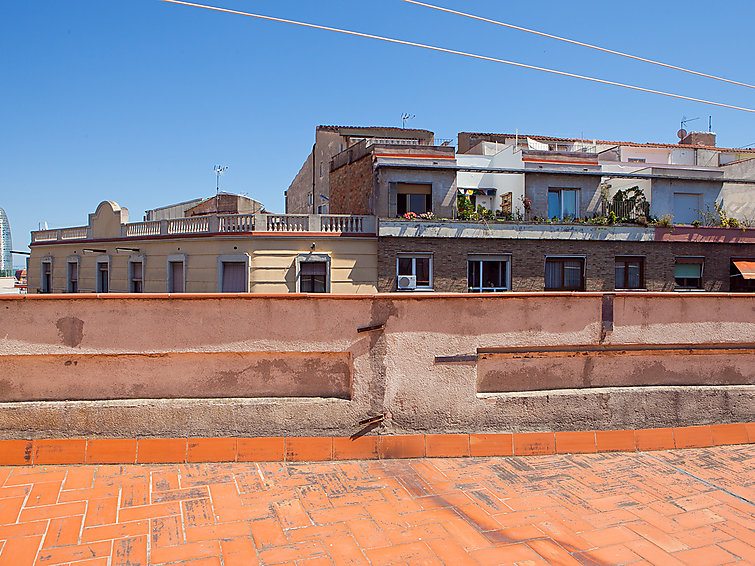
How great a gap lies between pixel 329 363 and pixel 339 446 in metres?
0.85

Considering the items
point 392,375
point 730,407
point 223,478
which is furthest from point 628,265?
point 223,478

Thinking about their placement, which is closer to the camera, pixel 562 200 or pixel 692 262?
pixel 562 200

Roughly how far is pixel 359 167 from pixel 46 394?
21.7 meters

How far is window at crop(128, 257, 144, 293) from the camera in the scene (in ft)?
83.3

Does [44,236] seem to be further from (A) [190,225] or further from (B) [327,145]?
(B) [327,145]

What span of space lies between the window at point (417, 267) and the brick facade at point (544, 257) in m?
0.24

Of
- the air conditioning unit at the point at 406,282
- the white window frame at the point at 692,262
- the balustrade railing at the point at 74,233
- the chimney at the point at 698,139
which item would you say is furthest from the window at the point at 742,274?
the balustrade railing at the point at 74,233

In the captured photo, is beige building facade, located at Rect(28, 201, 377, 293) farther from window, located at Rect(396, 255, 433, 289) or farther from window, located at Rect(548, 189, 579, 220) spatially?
window, located at Rect(548, 189, 579, 220)

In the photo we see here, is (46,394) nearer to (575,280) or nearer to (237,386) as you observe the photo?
(237,386)

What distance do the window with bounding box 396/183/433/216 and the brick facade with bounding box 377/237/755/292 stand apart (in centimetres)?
178

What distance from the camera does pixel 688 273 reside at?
24.7m

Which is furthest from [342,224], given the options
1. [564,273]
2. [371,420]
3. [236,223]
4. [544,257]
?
[371,420]

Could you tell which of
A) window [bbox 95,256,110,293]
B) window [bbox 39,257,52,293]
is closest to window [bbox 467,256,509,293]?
window [bbox 95,256,110,293]

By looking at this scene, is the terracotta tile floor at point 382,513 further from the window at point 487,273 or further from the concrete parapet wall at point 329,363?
the window at point 487,273
